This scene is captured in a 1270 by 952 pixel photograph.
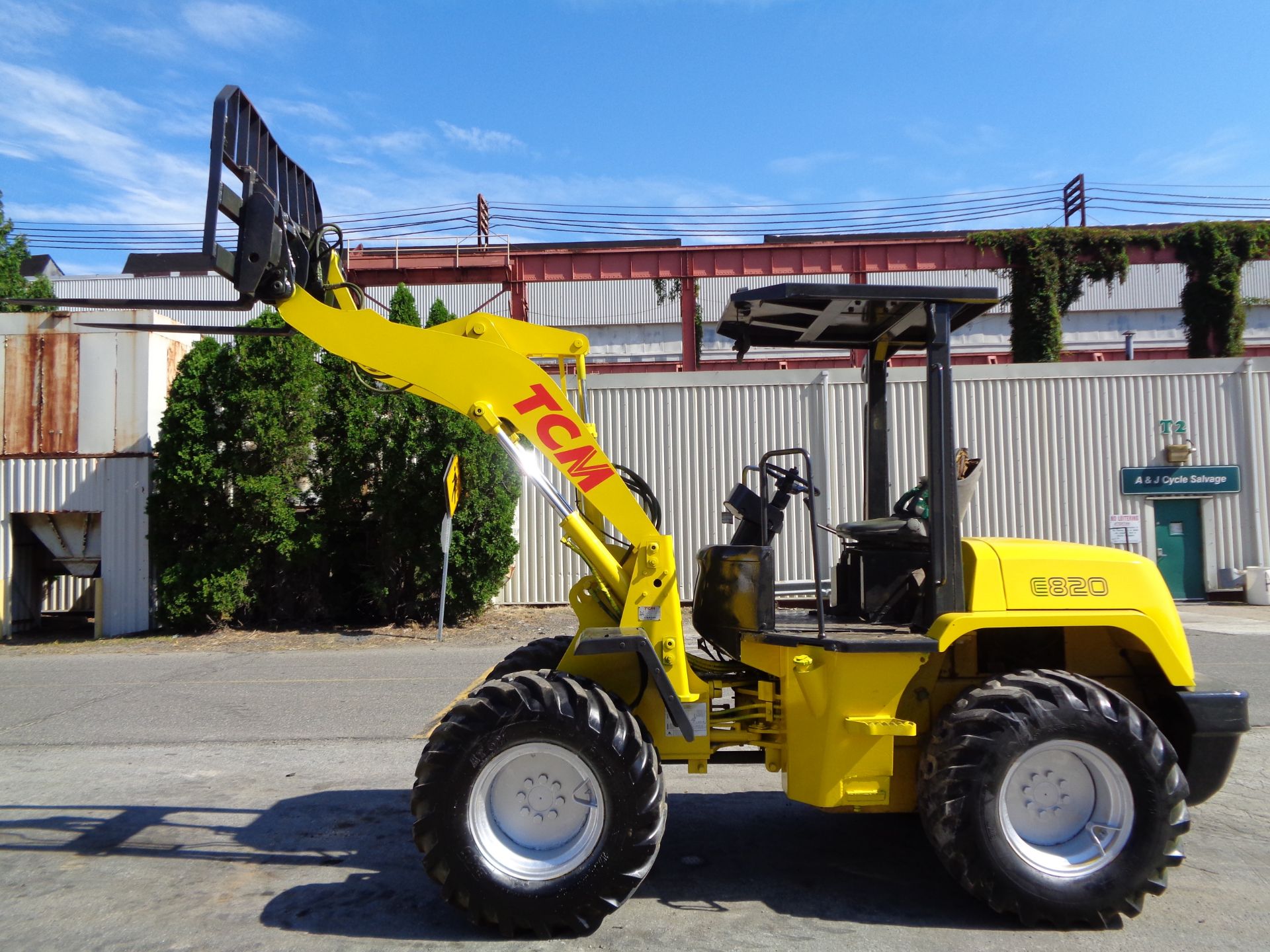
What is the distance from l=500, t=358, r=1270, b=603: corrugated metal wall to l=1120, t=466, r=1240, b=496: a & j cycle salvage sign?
183mm

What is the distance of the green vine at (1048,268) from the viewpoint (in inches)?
819

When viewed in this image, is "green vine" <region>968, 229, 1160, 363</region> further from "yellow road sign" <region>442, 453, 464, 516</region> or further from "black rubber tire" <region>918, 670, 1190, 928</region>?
"black rubber tire" <region>918, 670, 1190, 928</region>

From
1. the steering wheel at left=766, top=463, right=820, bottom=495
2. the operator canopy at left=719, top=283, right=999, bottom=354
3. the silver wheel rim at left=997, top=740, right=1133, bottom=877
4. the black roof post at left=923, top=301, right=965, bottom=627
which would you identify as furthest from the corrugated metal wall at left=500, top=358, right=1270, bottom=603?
the silver wheel rim at left=997, top=740, right=1133, bottom=877

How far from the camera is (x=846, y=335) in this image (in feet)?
17.6

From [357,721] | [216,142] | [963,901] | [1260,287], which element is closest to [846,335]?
[963,901]

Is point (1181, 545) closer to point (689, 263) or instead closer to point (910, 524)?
point (689, 263)

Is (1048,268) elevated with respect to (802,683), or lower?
elevated

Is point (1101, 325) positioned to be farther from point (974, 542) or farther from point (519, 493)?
point (974, 542)

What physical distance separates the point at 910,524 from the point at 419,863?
3.07 metres

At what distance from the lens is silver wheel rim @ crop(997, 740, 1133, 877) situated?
3.98 meters

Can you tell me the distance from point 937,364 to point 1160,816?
86.0 inches

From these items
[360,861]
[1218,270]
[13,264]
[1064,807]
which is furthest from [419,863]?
[13,264]

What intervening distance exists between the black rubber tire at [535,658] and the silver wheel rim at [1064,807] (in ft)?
8.07

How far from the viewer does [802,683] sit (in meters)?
4.19
